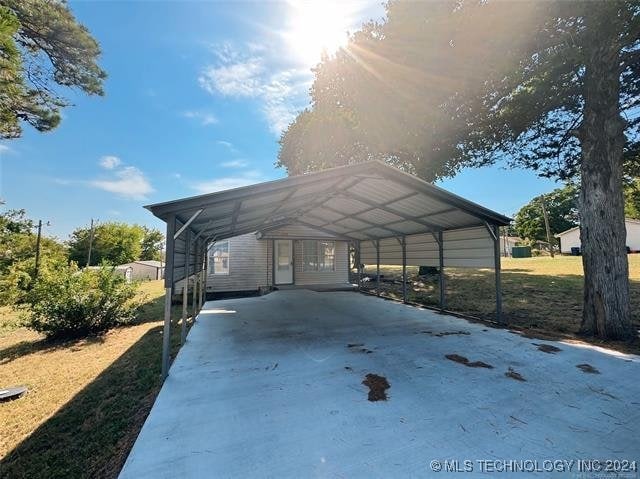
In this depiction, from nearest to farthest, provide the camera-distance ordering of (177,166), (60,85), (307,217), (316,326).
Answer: (316,326) → (60,85) → (307,217) → (177,166)

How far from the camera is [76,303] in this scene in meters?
7.00

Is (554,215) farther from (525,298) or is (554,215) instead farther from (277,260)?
(277,260)

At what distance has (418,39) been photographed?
7.52m

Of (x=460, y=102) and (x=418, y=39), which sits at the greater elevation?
(x=418, y=39)

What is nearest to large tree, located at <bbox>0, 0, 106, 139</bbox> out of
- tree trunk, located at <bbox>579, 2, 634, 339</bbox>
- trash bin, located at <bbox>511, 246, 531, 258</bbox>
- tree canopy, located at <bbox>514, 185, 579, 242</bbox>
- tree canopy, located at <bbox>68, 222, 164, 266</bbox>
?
tree trunk, located at <bbox>579, 2, 634, 339</bbox>

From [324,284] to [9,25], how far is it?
38.4 feet

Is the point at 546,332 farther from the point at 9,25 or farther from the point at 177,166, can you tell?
the point at 177,166

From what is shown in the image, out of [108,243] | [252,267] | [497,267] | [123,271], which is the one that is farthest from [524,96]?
[108,243]

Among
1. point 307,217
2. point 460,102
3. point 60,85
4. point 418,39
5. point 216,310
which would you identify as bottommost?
point 216,310

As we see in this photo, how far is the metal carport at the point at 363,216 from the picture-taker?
4230mm

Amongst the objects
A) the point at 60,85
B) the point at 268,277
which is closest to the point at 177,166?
the point at 60,85

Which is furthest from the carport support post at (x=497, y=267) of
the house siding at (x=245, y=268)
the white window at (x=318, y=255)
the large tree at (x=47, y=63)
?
the large tree at (x=47, y=63)

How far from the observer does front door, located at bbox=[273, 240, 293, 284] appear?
13164 millimetres

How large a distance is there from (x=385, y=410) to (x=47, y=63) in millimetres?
11584
